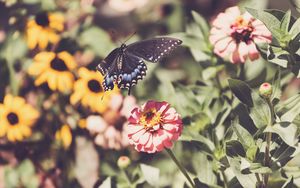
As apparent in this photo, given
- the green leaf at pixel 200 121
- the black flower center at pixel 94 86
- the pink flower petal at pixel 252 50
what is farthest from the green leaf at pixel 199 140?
the black flower center at pixel 94 86

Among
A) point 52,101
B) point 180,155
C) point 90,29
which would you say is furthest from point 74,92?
point 180,155

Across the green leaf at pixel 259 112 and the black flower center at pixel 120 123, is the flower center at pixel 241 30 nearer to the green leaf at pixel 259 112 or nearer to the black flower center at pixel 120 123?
the green leaf at pixel 259 112

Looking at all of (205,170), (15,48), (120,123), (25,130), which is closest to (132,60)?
(205,170)

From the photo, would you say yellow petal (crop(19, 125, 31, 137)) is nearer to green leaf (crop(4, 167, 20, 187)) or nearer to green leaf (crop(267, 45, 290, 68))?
green leaf (crop(4, 167, 20, 187))

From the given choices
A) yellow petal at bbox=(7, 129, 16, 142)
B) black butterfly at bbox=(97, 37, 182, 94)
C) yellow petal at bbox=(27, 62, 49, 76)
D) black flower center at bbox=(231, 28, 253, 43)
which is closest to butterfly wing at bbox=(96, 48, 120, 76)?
black butterfly at bbox=(97, 37, 182, 94)

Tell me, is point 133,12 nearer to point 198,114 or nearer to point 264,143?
point 198,114

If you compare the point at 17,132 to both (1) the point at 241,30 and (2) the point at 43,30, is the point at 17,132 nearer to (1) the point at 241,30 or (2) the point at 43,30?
(2) the point at 43,30
